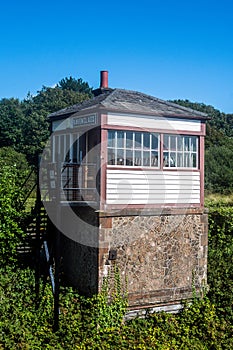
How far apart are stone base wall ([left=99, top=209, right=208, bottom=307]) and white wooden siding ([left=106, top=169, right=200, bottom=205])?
390 mm

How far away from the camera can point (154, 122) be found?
523 inches

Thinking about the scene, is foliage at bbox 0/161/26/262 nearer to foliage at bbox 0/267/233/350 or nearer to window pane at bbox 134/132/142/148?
foliage at bbox 0/267/233/350

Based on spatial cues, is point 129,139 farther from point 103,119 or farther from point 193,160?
point 193,160

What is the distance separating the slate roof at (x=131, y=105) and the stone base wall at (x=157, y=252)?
2.82m

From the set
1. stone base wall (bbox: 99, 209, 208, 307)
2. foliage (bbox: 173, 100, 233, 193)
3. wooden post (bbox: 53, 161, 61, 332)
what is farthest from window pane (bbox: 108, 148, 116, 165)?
foliage (bbox: 173, 100, 233, 193)

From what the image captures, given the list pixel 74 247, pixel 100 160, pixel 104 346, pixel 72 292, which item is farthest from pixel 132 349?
pixel 100 160

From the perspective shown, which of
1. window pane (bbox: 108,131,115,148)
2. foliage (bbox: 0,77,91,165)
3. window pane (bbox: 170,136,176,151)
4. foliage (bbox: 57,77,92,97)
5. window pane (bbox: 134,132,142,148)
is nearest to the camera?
window pane (bbox: 108,131,115,148)

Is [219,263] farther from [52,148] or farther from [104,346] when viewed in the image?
[52,148]

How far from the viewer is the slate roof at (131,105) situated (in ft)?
41.9

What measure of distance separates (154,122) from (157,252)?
3.72m

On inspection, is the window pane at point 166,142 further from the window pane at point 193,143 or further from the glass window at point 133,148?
the window pane at point 193,143

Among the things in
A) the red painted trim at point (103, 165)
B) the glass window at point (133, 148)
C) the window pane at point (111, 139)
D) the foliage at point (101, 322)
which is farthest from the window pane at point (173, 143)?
the foliage at point (101, 322)

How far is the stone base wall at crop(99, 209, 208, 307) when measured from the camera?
1252cm

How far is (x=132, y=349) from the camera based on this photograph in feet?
37.8
